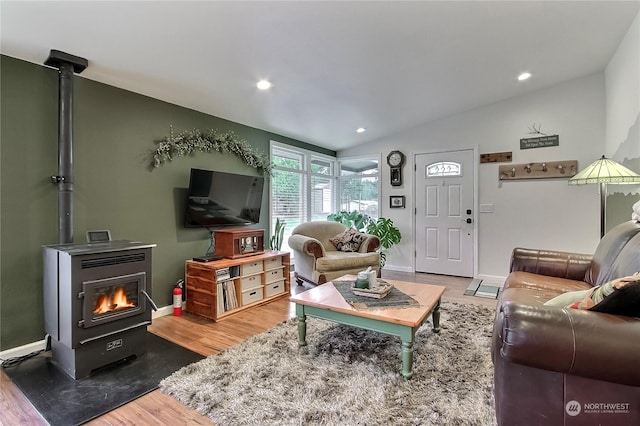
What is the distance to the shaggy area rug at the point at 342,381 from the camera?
1.60m

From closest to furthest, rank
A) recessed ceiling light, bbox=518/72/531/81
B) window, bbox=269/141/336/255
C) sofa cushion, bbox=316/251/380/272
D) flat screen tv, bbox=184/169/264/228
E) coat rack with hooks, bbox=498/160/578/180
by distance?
flat screen tv, bbox=184/169/264/228 < recessed ceiling light, bbox=518/72/531/81 < sofa cushion, bbox=316/251/380/272 < coat rack with hooks, bbox=498/160/578/180 < window, bbox=269/141/336/255

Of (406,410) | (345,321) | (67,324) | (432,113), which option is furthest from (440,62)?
(67,324)

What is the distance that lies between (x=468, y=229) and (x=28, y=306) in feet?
16.5

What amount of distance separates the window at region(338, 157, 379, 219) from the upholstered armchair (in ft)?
3.79

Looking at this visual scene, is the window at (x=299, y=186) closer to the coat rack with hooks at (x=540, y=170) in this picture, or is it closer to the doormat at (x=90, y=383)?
the doormat at (x=90, y=383)

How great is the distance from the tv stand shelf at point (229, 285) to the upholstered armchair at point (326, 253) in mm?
435

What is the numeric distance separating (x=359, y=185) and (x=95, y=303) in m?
4.49

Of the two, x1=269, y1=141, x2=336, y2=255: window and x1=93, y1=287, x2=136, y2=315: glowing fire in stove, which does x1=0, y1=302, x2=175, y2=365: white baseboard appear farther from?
x1=269, y1=141, x2=336, y2=255: window

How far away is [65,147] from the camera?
2.35 m

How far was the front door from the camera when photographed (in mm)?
4730

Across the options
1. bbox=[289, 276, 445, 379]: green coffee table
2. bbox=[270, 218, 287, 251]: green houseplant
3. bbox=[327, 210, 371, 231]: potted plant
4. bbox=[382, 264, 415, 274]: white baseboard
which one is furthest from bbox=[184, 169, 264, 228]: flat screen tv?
bbox=[382, 264, 415, 274]: white baseboard

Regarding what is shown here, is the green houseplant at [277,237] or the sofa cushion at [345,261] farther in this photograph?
the green houseplant at [277,237]

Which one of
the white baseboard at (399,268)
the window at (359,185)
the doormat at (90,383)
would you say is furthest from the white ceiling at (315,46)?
the white baseboard at (399,268)

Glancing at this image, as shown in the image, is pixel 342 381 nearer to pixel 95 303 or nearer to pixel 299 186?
pixel 95 303
